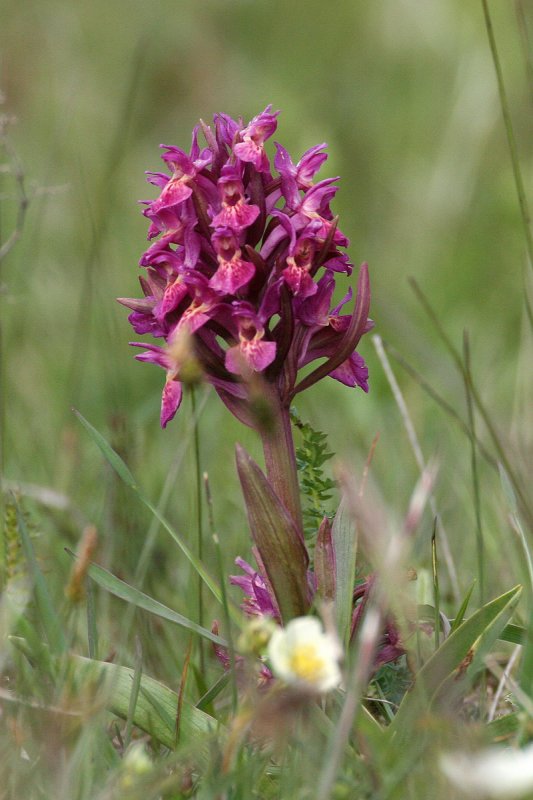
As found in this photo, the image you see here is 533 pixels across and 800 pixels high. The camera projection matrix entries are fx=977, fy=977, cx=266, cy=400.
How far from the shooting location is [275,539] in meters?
1.25

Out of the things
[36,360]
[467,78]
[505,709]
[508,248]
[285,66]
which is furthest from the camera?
[285,66]

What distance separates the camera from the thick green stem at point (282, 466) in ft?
4.40

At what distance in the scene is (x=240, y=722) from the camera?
894 millimetres

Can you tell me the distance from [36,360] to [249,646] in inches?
115

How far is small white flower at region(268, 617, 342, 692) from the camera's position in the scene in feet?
2.81

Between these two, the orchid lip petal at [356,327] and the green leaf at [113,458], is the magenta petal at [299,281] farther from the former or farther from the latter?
the green leaf at [113,458]

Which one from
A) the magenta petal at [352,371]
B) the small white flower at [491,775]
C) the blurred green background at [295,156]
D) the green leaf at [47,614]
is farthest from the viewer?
the blurred green background at [295,156]

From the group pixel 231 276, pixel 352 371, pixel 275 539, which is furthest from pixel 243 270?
pixel 275 539

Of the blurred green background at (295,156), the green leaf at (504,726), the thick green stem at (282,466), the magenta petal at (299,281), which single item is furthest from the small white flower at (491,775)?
the blurred green background at (295,156)

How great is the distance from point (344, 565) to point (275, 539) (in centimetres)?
11

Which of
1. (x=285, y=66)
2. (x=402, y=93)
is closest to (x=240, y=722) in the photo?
(x=402, y=93)

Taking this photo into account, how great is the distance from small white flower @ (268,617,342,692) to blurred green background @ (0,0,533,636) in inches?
27.9

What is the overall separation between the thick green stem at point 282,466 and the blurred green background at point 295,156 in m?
0.31

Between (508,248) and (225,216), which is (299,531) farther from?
(508,248)
